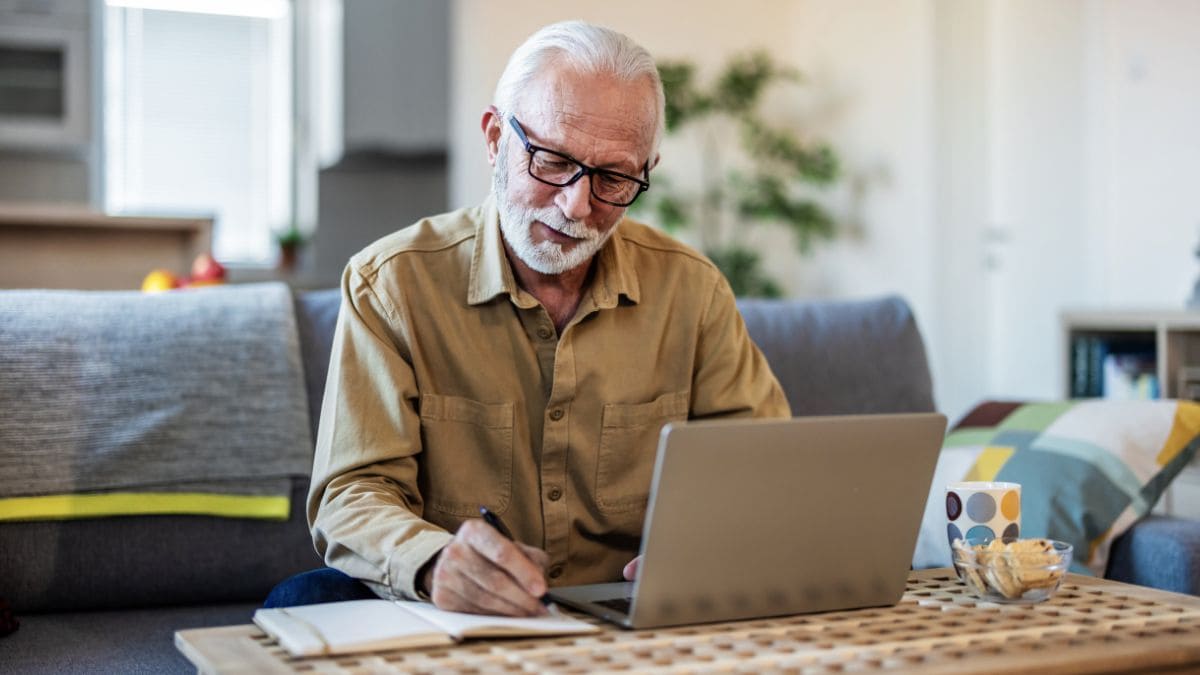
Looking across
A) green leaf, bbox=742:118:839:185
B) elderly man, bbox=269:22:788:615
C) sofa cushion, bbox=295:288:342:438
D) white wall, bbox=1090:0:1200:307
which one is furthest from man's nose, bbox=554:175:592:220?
green leaf, bbox=742:118:839:185

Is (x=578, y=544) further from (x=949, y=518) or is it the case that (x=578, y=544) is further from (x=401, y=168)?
(x=401, y=168)

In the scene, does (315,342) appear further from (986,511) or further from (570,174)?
(986,511)

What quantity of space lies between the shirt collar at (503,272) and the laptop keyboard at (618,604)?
50cm

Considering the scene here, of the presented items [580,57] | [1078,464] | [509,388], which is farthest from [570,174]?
[1078,464]

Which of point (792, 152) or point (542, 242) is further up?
point (792, 152)

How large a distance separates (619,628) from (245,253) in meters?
5.38

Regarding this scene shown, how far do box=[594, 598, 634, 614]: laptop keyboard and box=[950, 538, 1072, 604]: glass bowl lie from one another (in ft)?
1.16

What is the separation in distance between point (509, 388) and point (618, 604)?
0.46 meters

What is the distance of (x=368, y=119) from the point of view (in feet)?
18.2

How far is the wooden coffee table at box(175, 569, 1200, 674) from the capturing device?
3.45 feet

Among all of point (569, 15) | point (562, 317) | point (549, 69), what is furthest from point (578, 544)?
point (569, 15)

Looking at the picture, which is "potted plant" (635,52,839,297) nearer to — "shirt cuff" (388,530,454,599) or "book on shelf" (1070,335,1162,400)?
"book on shelf" (1070,335,1162,400)

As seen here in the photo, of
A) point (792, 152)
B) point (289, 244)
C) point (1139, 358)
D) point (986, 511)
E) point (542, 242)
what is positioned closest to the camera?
point (986, 511)

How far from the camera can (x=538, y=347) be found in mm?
1714
